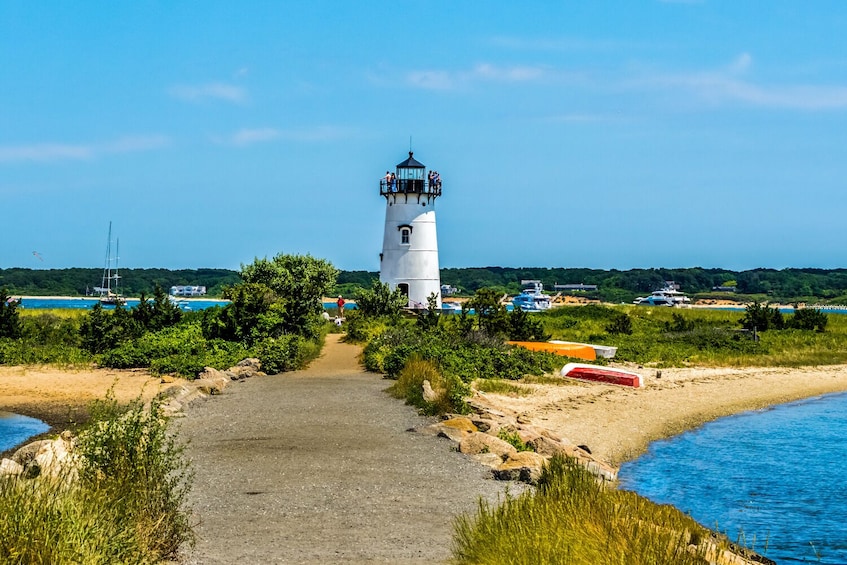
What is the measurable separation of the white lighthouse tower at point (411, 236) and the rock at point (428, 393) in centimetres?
2455

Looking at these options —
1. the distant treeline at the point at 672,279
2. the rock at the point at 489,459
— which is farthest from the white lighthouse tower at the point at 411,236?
the distant treeline at the point at 672,279

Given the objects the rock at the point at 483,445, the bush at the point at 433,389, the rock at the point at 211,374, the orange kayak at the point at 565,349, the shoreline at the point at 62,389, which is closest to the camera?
the rock at the point at 483,445

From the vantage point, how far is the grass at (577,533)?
22.4ft

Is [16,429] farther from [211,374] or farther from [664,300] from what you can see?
[664,300]

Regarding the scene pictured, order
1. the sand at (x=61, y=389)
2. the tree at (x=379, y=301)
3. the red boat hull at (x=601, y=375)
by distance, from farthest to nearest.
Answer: the tree at (x=379, y=301)
the red boat hull at (x=601, y=375)
the sand at (x=61, y=389)

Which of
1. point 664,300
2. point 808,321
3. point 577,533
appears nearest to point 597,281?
point 664,300

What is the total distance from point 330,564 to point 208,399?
38.7 feet

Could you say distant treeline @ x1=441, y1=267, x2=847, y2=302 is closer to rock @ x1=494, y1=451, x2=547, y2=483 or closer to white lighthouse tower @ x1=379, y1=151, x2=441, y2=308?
white lighthouse tower @ x1=379, y1=151, x2=441, y2=308

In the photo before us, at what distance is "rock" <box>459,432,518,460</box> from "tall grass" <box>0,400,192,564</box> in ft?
15.7

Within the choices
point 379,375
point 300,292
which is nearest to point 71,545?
point 379,375

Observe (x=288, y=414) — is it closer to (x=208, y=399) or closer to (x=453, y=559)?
(x=208, y=399)

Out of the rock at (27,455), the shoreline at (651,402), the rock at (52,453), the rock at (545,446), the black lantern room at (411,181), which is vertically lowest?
the shoreline at (651,402)

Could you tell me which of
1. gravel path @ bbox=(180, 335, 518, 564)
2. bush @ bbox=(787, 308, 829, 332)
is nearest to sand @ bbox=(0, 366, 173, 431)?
gravel path @ bbox=(180, 335, 518, 564)

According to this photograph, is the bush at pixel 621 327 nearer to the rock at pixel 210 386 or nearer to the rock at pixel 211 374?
the rock at pixel 211 374
